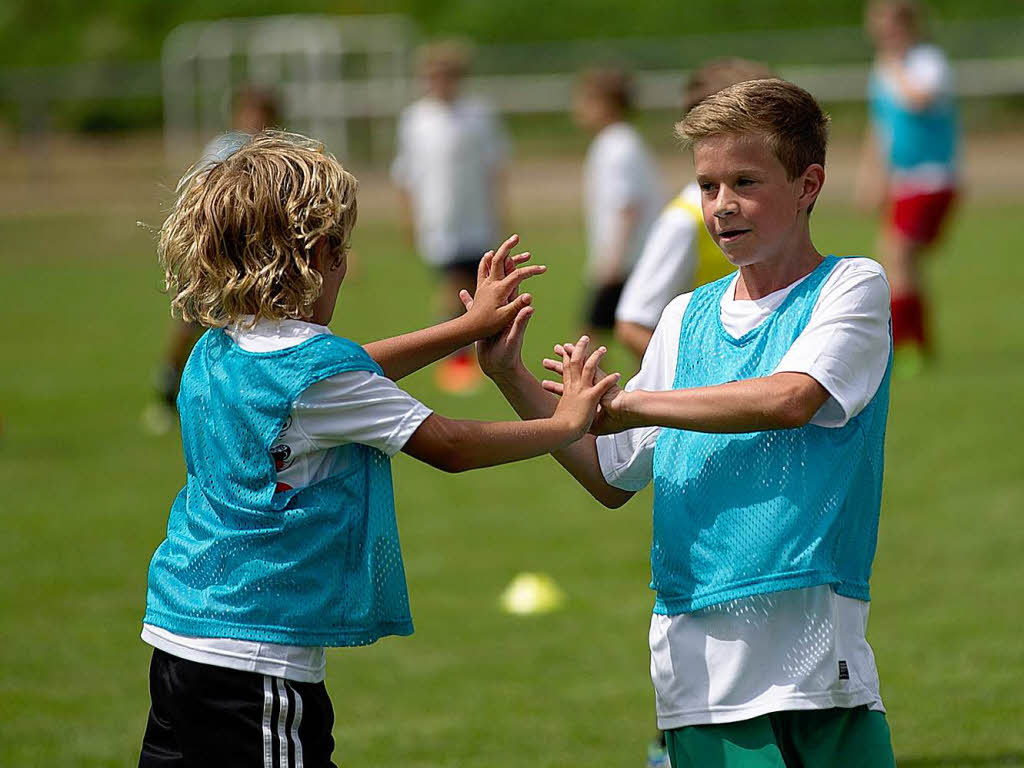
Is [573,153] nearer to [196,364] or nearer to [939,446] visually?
[939,446]

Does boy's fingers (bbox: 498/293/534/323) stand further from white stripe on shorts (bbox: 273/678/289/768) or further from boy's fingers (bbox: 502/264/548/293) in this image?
white stripe on shorts (bbox: 273/678/289/768)

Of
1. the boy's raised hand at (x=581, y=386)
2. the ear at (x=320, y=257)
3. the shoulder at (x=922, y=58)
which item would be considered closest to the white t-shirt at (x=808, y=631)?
the boy's raised hand at (x=581, y=386)

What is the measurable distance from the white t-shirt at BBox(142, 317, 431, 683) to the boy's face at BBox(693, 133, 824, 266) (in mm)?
645

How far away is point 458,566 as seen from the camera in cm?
688

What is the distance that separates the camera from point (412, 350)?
311 cm

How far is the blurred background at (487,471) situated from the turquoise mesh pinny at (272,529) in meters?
0.55

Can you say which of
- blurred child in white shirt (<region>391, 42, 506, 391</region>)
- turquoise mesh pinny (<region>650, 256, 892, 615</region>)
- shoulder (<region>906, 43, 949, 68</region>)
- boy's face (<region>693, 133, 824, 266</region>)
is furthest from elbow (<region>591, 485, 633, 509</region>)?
shoulder (<region>906, 43, 949, 68</region>)

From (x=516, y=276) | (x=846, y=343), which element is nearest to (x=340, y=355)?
(x=516, y=276)

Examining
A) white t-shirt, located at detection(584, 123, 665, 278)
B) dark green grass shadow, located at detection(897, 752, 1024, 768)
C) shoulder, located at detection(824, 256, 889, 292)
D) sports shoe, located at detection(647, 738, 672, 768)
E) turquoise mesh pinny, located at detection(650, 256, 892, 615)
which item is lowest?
dark green grass shadow, located at detection(897, 752, 1024, 768)

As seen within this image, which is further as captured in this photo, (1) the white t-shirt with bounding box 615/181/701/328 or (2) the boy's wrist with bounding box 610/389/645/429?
(1) the white t-shirt with bounding box 615/181/701/328

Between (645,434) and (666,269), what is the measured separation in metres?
1.76

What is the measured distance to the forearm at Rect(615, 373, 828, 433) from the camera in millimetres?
2682

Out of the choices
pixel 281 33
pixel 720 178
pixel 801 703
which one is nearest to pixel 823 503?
pixel 801 703

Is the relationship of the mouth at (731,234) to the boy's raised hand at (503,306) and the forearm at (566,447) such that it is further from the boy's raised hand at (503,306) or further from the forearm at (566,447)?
the forearm at (566,447)
